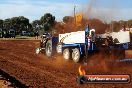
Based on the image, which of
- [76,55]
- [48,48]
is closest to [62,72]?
[76,55]

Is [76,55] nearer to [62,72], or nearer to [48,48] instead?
[62,72]

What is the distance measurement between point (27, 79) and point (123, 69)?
17.0 ft

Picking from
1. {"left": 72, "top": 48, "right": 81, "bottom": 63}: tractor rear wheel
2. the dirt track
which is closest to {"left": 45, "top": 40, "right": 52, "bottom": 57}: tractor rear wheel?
the dirt track

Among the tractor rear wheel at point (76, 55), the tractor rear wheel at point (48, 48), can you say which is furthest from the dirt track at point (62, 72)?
the tractor rear wheel at point (48, 48)

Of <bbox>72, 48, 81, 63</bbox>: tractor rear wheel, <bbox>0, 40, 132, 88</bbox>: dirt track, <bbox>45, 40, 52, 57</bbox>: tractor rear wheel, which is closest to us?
<bbox>0, 40, 132, 88</bbox>: dirt track

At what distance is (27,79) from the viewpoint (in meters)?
14.6

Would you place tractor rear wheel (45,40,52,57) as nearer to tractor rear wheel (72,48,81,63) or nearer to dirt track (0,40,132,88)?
dirt track (0,40,132,88)

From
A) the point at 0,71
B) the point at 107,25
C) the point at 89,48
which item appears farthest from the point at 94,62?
the point at 0,71

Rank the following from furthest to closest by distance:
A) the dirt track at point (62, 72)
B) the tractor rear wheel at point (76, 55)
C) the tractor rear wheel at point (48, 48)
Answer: the tractor rear wheel at point (48, 48)
the tractor rear wheel at point (76, 55)
the dirt track at point (62, 72)

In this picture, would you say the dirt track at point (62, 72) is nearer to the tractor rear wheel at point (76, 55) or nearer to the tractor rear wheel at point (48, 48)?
the tractor rear wheel at point (76, 55)

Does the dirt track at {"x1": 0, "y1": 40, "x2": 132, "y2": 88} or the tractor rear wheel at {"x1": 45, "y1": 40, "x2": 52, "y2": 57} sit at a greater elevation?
the tractor rear wheel at {"x1": 45, "y1": 40, "x2": 52, "y2": 57}

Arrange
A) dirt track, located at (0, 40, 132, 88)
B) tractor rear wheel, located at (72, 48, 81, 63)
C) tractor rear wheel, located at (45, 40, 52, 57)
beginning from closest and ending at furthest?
dirt track, located at (0, 40, 132, 88), tractor rear wheel, located at (72, 48, 81, 63), tractor rear wheel, located at (45, 40, 52, 57)

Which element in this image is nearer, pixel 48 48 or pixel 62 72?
pixel 62 72

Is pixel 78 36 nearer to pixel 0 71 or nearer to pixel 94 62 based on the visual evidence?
pixel 94 62
